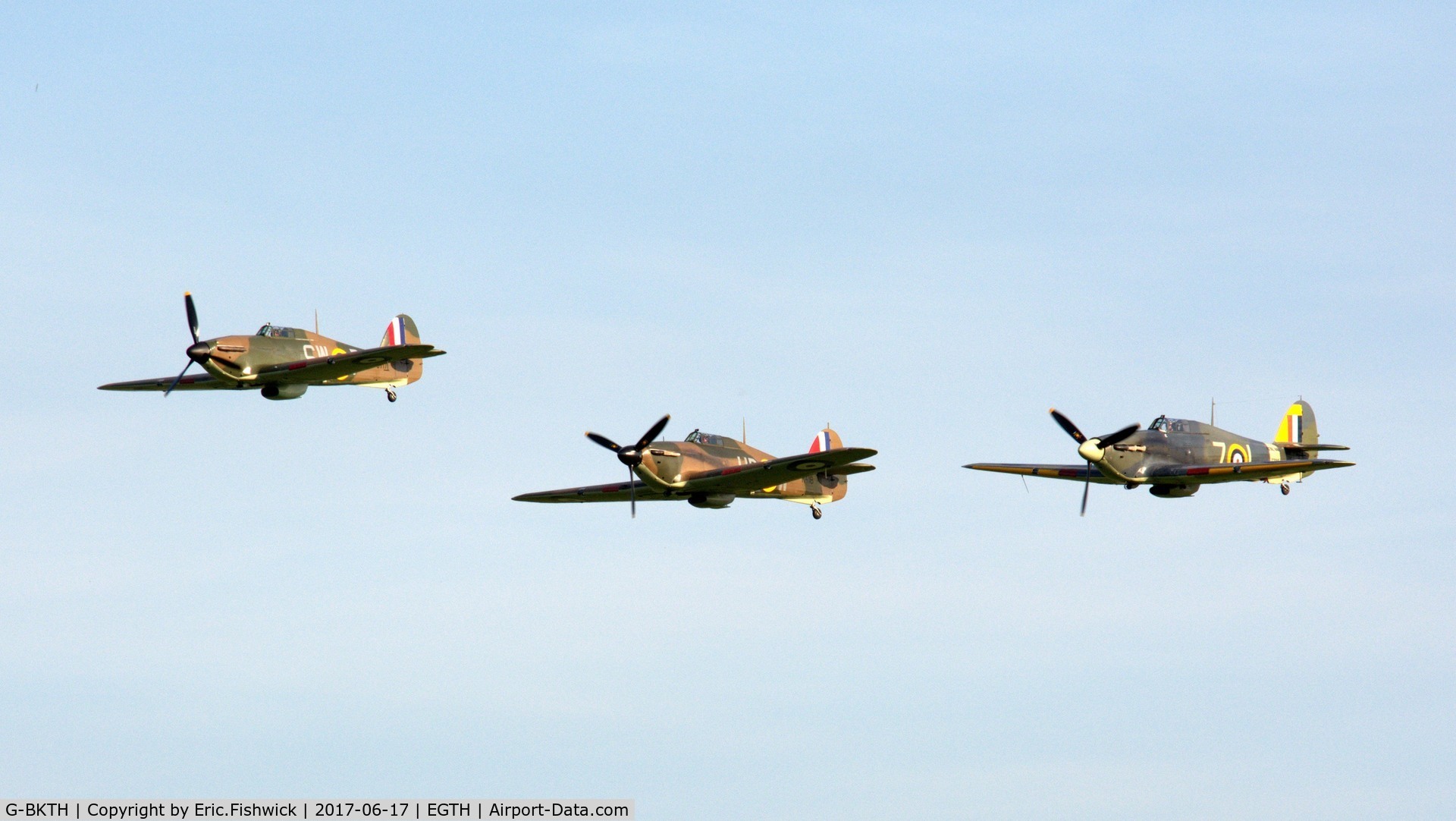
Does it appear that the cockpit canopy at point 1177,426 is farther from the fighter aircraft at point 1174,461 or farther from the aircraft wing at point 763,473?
the aircraft wing at point 763,473

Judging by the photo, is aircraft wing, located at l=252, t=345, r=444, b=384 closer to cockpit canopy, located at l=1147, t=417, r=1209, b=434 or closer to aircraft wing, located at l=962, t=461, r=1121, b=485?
aircraft wing, located at l=962, t=461, r=1121, b=485

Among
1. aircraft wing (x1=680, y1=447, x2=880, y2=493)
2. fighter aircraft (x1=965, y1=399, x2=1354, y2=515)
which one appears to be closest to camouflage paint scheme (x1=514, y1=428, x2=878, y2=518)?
aircraft wing (x1=680, y1=447, x2=880, y2=493)

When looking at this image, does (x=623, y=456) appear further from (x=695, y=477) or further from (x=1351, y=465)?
(x=1351, y=465)

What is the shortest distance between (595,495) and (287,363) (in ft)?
42.9

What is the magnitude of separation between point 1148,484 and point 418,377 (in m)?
30.3

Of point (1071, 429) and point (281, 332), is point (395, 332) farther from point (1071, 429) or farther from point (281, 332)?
point (1071, 429)

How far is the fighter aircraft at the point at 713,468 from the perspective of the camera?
64938 millimetres

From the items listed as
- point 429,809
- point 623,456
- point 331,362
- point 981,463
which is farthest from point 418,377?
point 429,809

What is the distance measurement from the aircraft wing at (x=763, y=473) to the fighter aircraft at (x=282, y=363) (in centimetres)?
1123

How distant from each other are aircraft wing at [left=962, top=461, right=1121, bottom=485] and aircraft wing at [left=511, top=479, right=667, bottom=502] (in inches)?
519

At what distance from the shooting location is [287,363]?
72.6 metres

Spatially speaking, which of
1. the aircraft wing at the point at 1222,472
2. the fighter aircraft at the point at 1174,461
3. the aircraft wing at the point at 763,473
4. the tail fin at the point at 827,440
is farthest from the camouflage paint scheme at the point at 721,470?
the aircraft wing at the point at 1222,472

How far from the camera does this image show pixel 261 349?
7250 cm

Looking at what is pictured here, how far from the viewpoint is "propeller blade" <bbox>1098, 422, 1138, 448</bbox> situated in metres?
68.3
